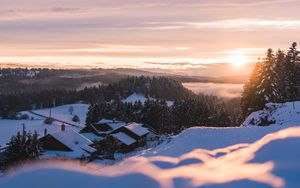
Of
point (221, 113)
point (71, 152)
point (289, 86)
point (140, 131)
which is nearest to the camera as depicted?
point (71, 152)

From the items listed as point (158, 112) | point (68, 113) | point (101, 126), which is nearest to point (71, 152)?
point (101, 126)

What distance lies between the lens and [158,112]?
100312mm

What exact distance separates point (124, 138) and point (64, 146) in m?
19.9

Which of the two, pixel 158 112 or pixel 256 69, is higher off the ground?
pixel 256 69

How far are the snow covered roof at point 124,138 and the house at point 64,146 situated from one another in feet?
44.5

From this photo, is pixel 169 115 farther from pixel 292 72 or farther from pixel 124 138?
pixel 292 72

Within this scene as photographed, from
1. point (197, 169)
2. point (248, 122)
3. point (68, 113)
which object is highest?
point (197, 169)

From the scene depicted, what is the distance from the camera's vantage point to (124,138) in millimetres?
69125

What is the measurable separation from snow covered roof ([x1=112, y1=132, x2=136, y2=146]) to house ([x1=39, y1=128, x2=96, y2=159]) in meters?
13.6

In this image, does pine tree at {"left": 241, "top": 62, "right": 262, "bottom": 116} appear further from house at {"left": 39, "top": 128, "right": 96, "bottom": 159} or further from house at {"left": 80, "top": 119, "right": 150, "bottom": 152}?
house at {"left": 39, "top": 128, "right": 96, "bottom": 159}

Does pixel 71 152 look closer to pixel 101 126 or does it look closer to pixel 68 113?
pixel 101 126

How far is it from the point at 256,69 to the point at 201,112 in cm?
3305

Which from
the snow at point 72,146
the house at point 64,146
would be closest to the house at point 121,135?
the snow at point 72,146

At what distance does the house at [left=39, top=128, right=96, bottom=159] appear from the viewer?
48875 mm
